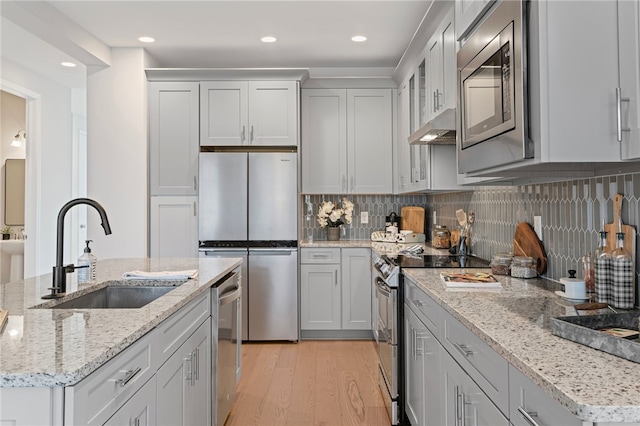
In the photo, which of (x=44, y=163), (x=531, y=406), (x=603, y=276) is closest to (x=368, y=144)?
(x=603, y=276)

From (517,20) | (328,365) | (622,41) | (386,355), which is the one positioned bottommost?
(328,365)

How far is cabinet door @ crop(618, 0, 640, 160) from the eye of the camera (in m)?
1.27

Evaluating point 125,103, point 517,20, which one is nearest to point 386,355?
point 517,20

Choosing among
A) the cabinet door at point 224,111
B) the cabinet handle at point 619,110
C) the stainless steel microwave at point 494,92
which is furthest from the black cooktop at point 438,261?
the cabinet door at point 224,111

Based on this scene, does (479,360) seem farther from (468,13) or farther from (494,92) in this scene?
(468,13)

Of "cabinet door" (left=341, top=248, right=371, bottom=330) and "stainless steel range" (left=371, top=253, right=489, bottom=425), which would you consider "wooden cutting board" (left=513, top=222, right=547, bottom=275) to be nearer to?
"stainless steel range" (left=371, top=253, right=489, bottom=425)

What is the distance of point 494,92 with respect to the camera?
171 centimetres

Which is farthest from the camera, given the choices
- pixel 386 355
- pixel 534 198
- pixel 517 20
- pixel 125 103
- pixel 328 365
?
pixel 125 103

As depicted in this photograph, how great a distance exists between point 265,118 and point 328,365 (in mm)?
2271

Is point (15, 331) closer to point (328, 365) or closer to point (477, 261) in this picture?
point (477, 261)

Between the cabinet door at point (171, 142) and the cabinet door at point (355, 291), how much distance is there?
1.59 m

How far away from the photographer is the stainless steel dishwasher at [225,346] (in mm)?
2342

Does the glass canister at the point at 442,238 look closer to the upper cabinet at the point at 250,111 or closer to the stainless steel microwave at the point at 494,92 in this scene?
the upper cabinet at the point at 250,111

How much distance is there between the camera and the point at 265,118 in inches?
172
